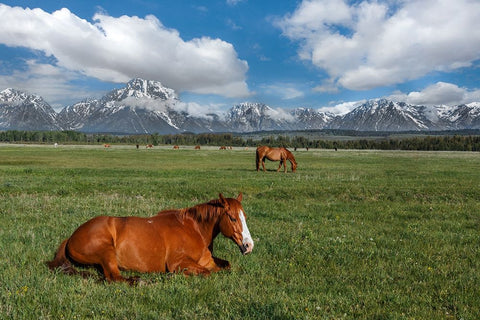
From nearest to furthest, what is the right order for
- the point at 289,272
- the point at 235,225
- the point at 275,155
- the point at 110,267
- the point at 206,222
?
the point at 110,267 < the point at 235,225 < the point at 289,272 < the point at 206,222 < the point at 275,155

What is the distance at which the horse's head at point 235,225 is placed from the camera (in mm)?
6426

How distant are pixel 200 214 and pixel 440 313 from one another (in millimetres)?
4633

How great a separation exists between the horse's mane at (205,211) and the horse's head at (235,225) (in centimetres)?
19

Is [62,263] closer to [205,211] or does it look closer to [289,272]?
[205,211]

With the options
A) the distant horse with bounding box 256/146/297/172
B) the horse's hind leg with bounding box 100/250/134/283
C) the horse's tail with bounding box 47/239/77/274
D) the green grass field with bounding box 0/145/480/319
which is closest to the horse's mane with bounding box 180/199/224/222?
the green grass field with bounding box 0/145/480/319

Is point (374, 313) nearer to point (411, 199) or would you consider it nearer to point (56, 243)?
point (56, 243)

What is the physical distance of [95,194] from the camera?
18625 mm

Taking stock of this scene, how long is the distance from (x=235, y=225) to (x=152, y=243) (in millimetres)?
1654

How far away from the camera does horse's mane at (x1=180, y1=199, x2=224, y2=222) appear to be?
22.9 ft

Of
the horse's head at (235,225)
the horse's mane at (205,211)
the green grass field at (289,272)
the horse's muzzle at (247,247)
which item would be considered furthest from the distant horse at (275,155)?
the horse's muzzle at (247,247)

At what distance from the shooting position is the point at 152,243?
6426mm

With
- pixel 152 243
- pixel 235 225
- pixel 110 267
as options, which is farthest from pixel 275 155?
pixel 110 267

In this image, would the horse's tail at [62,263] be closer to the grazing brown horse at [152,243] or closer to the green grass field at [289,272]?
the grazing brown horse at [152,243]

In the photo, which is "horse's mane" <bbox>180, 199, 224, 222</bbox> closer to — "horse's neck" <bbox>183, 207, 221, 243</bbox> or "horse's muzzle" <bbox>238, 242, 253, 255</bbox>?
"horse's neck" <bbox>183, 207, 221, 243</bbox>
